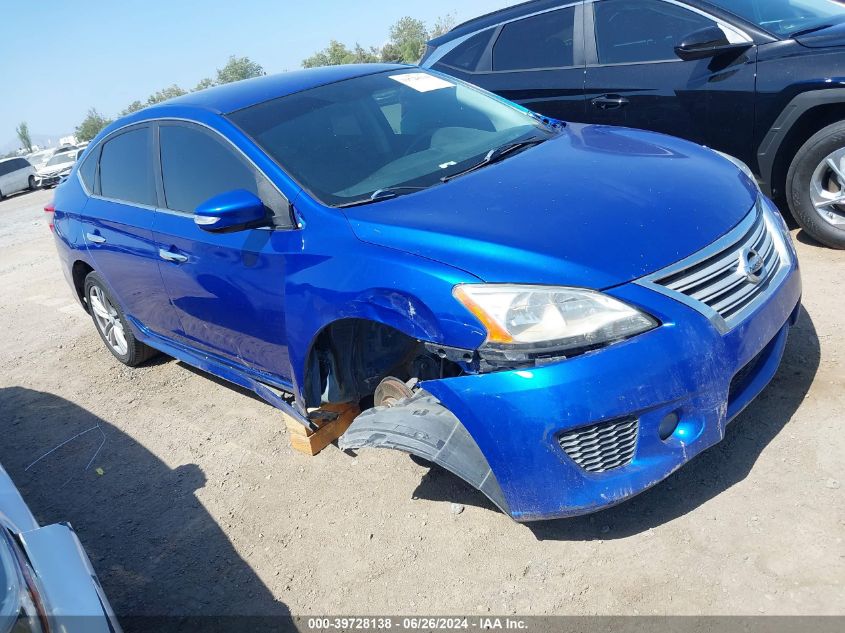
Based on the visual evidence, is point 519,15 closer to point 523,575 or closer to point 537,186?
point 537,186

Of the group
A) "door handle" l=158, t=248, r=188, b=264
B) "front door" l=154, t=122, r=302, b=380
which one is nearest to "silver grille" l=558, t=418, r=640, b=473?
"front door" l=154, t=122, r=302, b=380

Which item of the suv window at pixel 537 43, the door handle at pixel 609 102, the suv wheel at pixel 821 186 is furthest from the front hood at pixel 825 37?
the suv window at pixel 537 43

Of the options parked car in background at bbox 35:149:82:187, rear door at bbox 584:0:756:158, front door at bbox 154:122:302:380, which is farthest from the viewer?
parked car in background at bbox 35:149:82:187

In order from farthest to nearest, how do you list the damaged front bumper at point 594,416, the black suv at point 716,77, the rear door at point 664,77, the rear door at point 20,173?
the rear door at point 20,173
the rear door at point 664,77
the black suv at point 716,77
the damaged front bumper at point 594,416

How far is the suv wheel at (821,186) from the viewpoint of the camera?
4.31m

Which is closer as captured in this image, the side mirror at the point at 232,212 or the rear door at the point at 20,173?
the side mirror at the point at 232,212

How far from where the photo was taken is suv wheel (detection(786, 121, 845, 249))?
431cm

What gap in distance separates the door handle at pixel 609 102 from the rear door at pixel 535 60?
139mm

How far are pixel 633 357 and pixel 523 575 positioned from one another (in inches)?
35.3

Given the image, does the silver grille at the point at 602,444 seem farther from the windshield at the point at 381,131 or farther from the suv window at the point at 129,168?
the suv window at the point at 129,168

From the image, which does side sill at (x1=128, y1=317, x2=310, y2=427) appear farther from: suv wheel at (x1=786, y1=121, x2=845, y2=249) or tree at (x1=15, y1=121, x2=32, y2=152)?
tree at (x1=15, y1=121, x2=32, y2=152)

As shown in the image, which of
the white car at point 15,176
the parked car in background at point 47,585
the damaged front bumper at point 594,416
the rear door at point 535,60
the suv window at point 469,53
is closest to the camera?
the parked car in background at point 47,585

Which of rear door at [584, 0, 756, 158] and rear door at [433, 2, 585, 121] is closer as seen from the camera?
rear door at [584, 0, 756, 158]

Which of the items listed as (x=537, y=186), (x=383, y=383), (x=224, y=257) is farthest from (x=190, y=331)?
→ (x=537, y=186)
